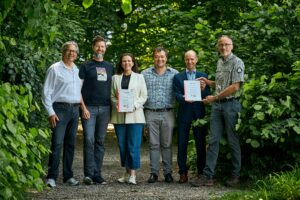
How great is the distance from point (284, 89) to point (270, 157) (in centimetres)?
97

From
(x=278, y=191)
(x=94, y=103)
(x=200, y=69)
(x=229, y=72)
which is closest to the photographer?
(x=278, y=191)

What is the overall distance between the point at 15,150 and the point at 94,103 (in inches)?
137

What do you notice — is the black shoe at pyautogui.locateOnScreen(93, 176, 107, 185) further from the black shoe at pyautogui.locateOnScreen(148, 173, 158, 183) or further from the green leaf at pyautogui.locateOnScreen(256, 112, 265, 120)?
the green leaf at pyautogui.locateOnScreen(256, 112, 265, 120)

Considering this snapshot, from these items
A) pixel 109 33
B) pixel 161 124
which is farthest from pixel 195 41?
pixel 109 33

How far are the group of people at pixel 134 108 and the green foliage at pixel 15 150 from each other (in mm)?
2752

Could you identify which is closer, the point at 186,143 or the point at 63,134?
the point at 63,134

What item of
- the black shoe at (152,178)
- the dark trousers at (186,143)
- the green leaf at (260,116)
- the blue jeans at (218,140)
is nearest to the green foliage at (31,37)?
the black shoe at (152,178)

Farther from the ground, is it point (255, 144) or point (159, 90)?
point (159, 90)

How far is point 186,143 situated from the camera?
8.16 meters

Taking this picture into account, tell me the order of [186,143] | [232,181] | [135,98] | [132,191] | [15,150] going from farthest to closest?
[186,143], [135,98], [232,181], [132,191], [15,150]

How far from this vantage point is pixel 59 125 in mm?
7520

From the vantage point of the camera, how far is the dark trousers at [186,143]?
8070 mm

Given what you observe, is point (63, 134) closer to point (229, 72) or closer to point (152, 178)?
point (152, 178)

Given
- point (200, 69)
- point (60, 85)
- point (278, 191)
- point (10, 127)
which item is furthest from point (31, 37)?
point (200, 69)
